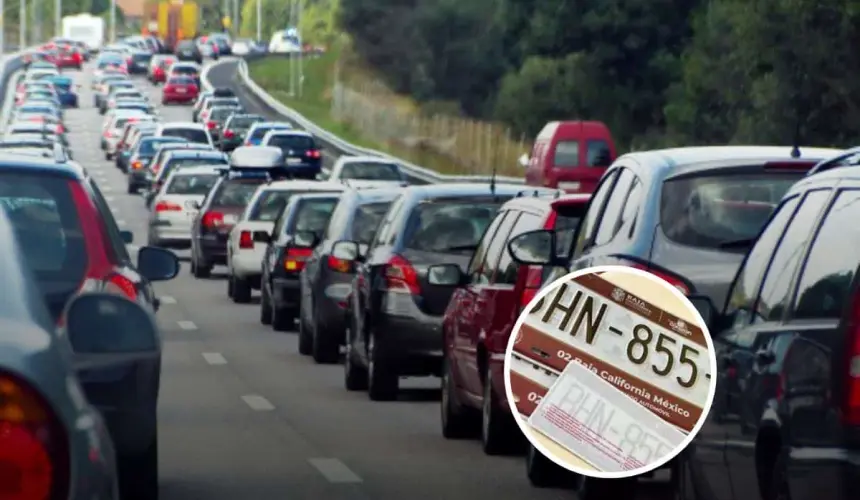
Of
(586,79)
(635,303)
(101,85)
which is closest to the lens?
(635,303)

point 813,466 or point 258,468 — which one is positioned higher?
point 813,466

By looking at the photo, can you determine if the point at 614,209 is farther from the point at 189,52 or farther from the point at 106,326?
the point at 189,52

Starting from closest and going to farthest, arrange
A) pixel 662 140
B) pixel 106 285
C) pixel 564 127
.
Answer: pixel 106 285, pixel 564 127, pixel 662 140

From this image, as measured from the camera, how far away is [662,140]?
67.1 m

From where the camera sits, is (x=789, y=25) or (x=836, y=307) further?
(x=789, y=25)

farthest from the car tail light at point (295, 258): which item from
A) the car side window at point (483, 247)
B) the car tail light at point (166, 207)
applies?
the car tail light at point (166, 207)

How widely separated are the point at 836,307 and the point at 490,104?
8041 cm

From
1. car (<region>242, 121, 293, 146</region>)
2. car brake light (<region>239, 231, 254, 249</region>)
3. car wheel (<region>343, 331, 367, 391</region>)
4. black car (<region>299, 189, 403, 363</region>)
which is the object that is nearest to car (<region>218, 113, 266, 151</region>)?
car (<region>242, 121, 293, 146</region>)

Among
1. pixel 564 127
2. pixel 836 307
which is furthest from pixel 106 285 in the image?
pixel 564 127

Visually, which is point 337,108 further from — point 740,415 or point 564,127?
point 740,415

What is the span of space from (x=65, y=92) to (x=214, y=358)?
337ft

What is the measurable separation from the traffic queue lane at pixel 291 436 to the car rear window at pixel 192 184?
17.1 meters

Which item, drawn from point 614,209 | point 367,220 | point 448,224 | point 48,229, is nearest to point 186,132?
point 367,220

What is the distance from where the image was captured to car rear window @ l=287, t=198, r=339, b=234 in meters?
26.9
